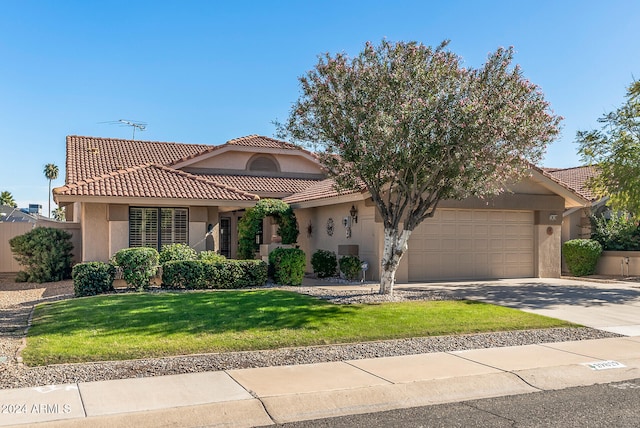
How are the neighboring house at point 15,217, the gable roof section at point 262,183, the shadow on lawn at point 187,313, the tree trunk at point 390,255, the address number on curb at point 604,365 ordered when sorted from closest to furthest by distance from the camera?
the address number on curb at point 604,365
the shadow on lawn at point 187,313
the tree trunk at point 390,255
the gable roof section at point 262,183
the neighboring house at point 15,217

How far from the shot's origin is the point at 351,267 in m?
18.6

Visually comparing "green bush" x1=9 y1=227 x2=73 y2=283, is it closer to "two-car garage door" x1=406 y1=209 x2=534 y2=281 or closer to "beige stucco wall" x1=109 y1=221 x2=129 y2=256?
"beige stucco wall" x1=109 y1=221 x2=129 y2=256

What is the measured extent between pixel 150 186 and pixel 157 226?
1.35 metres

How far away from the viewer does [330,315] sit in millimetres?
11547

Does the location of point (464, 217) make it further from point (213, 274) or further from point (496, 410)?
point (496, 410)

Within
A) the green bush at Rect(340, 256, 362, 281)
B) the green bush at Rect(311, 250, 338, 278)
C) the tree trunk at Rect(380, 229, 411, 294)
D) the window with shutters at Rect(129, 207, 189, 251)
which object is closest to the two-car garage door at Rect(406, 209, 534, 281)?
the green bush at Rect(340, 256, 362, 281)

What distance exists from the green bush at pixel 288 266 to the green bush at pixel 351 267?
186 cm

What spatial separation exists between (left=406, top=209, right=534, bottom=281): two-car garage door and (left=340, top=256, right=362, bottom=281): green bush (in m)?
1.67

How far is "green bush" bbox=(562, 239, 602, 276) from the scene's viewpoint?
22859mm

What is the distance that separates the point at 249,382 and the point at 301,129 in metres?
7.71

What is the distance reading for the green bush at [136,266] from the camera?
595 inches

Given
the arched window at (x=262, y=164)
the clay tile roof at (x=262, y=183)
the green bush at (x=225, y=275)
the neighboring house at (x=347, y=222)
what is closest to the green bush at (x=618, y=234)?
the neighboring house at (x=347, y=222)

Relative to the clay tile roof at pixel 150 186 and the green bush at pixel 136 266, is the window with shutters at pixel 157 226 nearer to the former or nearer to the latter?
the clay tile roof at pixel 150 186

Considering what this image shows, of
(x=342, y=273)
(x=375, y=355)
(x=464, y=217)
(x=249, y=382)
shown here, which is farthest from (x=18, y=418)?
(x=464, y=217)
